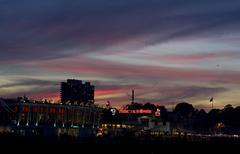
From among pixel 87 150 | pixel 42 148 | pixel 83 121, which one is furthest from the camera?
pixel 83 121

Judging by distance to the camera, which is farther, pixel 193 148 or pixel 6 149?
pixel 193 148

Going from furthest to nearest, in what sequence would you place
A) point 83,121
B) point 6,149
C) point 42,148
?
point 83,121, point 42,148, point 6,149

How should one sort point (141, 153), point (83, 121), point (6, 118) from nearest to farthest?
point (141, 153) → point (6, 118) → point (83, 121)

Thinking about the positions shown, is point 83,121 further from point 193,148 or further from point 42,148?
point 42,148

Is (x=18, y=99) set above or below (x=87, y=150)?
above

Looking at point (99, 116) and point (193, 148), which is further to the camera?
point (99, 116)

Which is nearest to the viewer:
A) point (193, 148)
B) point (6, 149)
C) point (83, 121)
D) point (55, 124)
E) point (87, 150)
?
point (6, 149)

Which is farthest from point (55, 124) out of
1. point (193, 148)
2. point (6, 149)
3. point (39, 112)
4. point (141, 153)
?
point (6, 149)

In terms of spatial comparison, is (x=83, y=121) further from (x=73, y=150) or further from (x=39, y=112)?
(x=73, y=150)

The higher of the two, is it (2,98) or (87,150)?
(2,98)

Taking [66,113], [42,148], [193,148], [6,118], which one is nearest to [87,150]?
[42,148]

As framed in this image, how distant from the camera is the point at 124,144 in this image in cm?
11650

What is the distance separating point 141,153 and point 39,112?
69031mm

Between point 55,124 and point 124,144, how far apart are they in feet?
199
